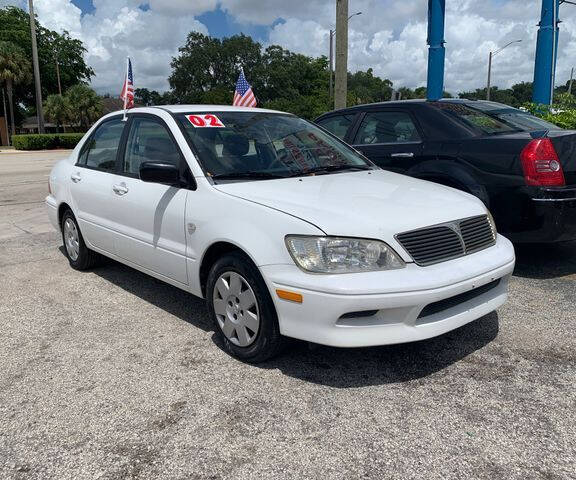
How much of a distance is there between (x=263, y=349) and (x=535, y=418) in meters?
1.51

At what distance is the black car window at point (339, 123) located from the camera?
644cm

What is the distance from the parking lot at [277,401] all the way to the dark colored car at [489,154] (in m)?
0.73

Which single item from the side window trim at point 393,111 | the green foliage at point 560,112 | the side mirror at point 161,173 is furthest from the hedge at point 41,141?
the side mirror at point 161,173

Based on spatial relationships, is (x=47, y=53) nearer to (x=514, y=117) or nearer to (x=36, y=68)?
(x=36, y=68)

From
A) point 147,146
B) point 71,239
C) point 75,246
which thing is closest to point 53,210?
point 71,239

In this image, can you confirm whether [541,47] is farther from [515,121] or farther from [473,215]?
[473,215]

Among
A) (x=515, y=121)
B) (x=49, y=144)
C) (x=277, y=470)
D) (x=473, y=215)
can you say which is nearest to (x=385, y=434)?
(x=277, y=470)

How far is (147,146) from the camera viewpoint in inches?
174

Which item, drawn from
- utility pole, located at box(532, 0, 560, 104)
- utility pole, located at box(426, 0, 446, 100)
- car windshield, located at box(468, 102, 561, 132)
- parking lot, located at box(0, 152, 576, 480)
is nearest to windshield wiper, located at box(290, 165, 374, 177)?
parking lot, located at box(0, 152, 576, 480)

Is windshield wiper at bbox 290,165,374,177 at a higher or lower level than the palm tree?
lower

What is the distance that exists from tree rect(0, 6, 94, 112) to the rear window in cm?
5571

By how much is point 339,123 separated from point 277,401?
431 cm

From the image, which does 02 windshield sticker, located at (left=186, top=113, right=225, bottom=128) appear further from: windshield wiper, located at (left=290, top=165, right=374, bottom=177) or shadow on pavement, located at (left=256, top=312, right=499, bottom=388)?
shadow on pavement, located at (left=256, top=312, right=499, bottom=388)

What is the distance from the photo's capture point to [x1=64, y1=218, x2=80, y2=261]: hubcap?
551 centimetres
